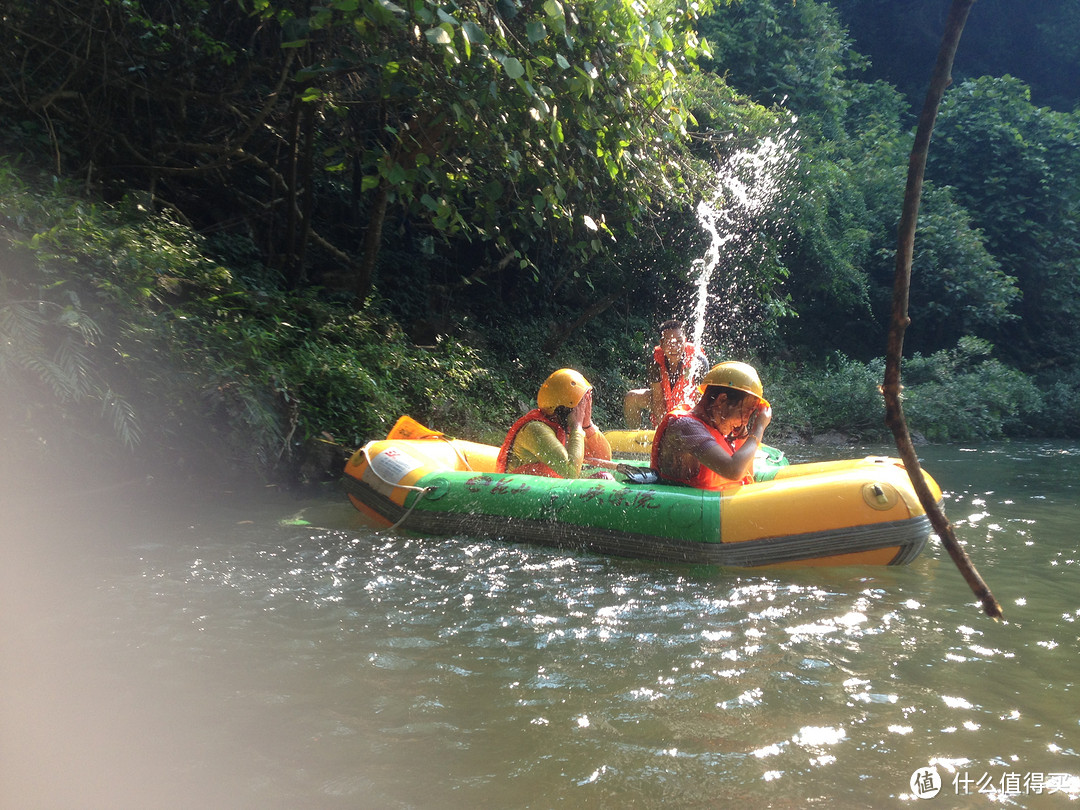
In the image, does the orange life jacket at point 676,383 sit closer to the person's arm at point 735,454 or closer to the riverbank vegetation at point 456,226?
the riverbank vegetation at point 456,226

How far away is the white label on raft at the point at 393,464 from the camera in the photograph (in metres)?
5.42

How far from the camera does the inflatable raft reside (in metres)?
4.34

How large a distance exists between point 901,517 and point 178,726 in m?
3.53

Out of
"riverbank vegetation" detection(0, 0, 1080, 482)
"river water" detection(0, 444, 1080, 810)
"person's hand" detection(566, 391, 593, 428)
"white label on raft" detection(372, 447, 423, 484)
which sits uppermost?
"riverbank vegetation" detection(0, 0, 1080, 482)

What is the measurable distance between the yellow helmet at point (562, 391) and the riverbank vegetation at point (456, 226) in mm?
1162

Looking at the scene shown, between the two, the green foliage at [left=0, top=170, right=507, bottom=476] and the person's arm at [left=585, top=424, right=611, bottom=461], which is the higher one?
the green foliage at [left=0, top=170, right=507, bottom=476]

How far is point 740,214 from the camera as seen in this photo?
12.3 metres

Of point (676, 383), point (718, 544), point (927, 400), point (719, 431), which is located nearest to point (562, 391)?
point (719, 431)

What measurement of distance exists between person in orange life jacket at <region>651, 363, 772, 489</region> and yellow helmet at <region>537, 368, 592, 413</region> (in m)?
0.72

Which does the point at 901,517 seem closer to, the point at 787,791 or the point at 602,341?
the point at 787,791

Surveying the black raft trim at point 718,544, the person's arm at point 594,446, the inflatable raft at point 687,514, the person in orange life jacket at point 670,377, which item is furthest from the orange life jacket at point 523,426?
the person in orange life jacket at point 670,377

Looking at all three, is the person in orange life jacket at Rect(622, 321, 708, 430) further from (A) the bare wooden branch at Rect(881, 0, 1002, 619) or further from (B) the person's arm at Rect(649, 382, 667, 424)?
(A) the bare wooden branch at Rect(881, 0, 1002, 619)

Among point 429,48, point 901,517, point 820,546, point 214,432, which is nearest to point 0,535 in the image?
point 214,432

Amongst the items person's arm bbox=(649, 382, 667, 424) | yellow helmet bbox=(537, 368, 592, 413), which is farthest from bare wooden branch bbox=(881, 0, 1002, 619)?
person's arm bbox=(649, 382, 667, 424)
